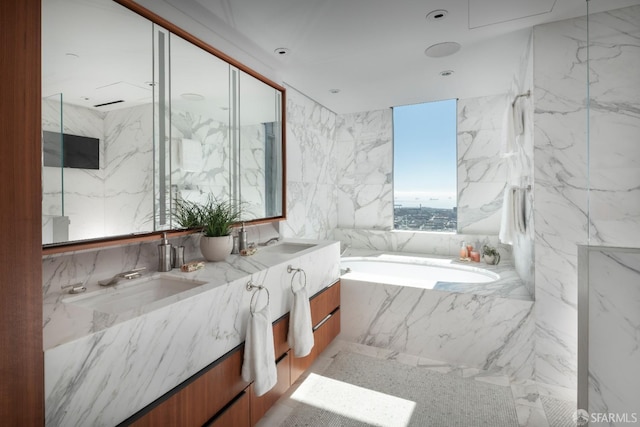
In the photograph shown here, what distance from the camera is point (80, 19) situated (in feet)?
4.57

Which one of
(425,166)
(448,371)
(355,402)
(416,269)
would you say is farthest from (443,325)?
(425,166)

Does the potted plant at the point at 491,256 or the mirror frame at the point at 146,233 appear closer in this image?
the mirror frame at the point at 146,233

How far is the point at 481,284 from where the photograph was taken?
2.68 m

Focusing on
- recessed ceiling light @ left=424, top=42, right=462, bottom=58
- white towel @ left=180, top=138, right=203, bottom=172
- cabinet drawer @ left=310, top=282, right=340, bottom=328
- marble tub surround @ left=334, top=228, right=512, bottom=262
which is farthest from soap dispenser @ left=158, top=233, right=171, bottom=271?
marble tub surround @ left=334, top=228, right=512, bottom=262

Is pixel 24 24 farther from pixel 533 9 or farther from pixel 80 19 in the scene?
pixel 533 9

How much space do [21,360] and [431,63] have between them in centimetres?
305

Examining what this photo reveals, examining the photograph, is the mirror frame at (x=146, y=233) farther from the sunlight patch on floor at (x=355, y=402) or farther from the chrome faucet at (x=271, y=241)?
the sunlight patch on floor at (x=355, y=402)

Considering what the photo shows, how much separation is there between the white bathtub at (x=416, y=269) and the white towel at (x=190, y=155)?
1.62 metres

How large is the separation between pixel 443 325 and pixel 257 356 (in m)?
1.63

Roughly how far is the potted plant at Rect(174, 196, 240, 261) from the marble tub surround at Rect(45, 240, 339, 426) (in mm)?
269

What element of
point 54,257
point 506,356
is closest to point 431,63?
point 506,356

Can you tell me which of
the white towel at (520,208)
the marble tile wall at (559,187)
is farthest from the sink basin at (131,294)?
the white towel at (520,208)

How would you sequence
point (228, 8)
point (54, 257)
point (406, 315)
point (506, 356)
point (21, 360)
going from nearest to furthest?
point (21, 360), point (54, 257), point (228, 8), point (506, 356), point (406, 315)

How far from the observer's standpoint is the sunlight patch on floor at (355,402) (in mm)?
1901
